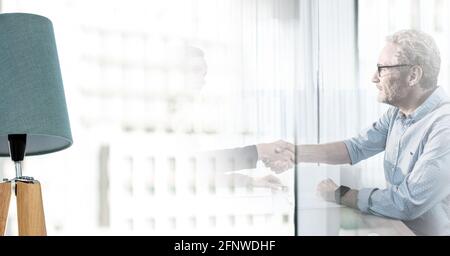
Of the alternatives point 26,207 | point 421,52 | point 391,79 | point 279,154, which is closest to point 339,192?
point 279,154

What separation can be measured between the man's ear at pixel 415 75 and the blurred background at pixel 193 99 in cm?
14

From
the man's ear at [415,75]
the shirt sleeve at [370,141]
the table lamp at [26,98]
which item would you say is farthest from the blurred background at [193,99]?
the table lamp at [26,98]

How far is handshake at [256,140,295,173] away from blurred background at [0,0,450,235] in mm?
33

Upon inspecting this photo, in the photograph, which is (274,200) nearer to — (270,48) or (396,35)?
(270,48)

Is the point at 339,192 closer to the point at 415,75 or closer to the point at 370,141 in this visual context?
the point at 370,141

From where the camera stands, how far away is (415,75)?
2.22m

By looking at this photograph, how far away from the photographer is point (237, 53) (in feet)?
7.66

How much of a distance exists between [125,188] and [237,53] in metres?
0.66

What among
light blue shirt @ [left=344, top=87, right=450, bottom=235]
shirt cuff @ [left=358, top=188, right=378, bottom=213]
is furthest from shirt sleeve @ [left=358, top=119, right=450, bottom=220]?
shirt cuff @ [left=358, top=188, right=378, bottom=213]

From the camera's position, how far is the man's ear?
221cm

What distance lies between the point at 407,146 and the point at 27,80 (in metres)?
1.41

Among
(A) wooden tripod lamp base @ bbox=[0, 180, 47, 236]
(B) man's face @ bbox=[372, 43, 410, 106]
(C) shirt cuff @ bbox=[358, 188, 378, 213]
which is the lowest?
(C) shirt cuff @ bbox=[358, 188, 378, 213]

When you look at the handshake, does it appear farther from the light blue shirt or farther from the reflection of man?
the light blue shirt

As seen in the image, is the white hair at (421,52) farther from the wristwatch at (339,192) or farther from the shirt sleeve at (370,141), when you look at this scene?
the wristwatch at (339,192)
